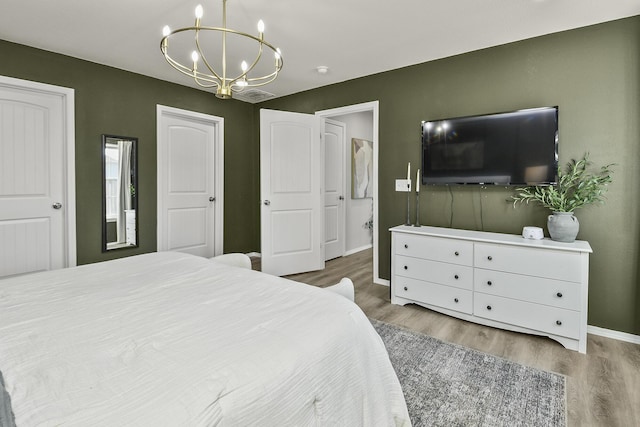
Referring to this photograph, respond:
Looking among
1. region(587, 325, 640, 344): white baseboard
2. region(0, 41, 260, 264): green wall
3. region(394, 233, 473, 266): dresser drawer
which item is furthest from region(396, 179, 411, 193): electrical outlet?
region(0, 41, 260, 264): green wall

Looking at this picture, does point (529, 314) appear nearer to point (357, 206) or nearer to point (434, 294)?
point (434, 294)

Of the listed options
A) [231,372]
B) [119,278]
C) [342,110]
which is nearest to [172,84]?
[342,110]

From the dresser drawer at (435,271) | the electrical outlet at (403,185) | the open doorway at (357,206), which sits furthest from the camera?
the open doorway at (357,206)

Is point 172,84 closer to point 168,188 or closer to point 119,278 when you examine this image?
point 168,188

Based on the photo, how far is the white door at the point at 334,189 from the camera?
5.20m

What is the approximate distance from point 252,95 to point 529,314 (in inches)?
163

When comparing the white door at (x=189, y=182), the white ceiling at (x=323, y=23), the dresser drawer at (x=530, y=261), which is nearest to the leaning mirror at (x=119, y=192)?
the white door at (x=189, y=182)

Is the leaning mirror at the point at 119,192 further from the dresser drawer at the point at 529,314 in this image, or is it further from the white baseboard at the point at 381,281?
the dresser drawer at the point at 529,314

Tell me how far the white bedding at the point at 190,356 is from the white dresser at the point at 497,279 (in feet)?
5.77

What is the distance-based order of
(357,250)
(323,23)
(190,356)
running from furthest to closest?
1. (357,250)
2. (323,23)
3. (190,356)

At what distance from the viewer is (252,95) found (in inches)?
182

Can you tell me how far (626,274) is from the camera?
2.52 metres

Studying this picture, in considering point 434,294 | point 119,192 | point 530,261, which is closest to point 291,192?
point 119,192

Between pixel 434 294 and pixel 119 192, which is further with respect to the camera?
pixel 119 192
